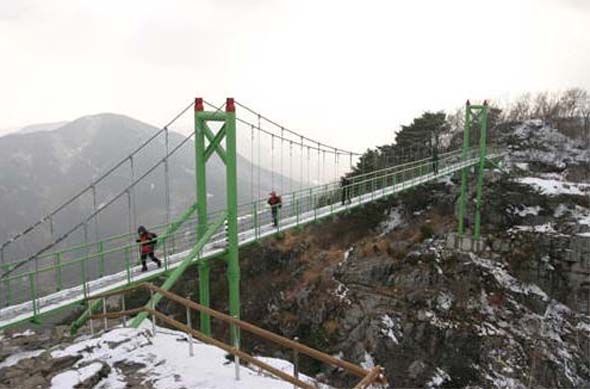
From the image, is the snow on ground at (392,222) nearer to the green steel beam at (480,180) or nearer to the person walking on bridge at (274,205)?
the green steel beam at (480,180)

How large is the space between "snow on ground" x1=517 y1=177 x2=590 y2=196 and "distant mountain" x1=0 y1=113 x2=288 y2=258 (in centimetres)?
6171

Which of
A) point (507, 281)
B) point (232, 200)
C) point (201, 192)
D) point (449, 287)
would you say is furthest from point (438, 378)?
point (201, 192)

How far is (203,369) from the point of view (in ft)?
18.1

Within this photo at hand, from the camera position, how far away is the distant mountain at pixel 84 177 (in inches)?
3588

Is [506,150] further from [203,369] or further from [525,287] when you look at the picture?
[203,369]

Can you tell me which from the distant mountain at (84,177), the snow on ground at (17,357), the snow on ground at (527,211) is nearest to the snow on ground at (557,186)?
the snow on ground at (527,211)

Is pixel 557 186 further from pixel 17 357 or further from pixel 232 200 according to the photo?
pixel 17 357

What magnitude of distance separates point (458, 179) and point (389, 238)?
6026 millimetres

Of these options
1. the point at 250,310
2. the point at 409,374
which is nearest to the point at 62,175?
the point at 250,310

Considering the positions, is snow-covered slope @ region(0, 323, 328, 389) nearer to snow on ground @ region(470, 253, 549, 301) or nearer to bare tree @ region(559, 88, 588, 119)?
snow on ground @ region(470, 253, 549, 301)

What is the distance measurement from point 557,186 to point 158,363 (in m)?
21.0

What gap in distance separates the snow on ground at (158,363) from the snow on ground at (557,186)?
61.8 ft

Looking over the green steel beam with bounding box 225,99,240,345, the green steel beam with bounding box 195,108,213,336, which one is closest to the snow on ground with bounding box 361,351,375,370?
the green steel beam with bounding box 225,99,240,345

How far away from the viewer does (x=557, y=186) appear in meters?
20.8
